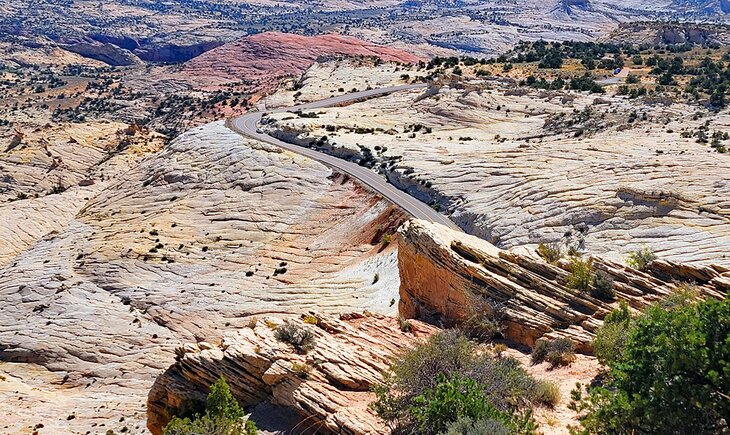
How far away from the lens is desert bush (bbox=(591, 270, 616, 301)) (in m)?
21.5

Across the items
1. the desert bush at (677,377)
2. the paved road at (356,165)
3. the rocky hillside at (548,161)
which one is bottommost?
the paved road at (356,165)

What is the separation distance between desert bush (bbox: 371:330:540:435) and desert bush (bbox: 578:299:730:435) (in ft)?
8.22

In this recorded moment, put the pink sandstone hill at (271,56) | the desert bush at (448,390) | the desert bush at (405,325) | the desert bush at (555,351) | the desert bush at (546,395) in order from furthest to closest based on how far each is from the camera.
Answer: the pink sandstone hill at (271,56)
the desert bush at (405,325)
the desert bush at (555,351)
the desert bush at (546,395)
the desert bush at (448,390)

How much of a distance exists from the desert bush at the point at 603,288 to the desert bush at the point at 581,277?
0.18 m

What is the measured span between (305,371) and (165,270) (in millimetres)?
28535

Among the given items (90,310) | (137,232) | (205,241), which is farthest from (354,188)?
(90,310)

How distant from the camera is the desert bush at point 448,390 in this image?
47.4 ft

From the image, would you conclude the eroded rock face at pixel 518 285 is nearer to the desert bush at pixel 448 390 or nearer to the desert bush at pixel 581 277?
the desert bush at pixel 581 277

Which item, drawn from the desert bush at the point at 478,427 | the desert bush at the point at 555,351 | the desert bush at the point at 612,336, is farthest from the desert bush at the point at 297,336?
the desert bush at the point at 612,336

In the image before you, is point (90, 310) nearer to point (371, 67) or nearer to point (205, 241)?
point (205, 241)

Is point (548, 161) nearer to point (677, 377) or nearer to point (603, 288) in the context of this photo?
point (603, 288)

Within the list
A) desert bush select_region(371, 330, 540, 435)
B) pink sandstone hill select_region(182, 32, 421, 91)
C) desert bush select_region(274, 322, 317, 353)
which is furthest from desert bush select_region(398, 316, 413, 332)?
pink sandstone hill select_region(182, 32, 421, 91)

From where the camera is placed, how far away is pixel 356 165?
188 feet

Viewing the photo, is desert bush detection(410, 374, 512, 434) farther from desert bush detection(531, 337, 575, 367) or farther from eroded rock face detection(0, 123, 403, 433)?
eroded rock face detection(0, 123, 403, 433)
